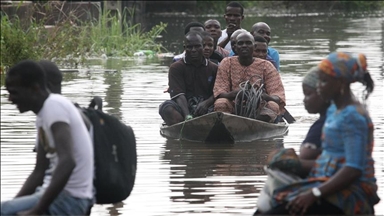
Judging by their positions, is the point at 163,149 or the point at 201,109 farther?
the point at 201,109

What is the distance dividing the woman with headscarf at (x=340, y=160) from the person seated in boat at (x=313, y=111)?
6.8 inches

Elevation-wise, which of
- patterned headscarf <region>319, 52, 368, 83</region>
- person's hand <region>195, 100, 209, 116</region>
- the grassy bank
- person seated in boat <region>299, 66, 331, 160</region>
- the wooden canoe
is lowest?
the grassy bank

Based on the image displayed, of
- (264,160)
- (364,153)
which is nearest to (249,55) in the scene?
(264,160)

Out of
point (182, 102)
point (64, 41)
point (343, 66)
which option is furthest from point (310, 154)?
point (64, 41)

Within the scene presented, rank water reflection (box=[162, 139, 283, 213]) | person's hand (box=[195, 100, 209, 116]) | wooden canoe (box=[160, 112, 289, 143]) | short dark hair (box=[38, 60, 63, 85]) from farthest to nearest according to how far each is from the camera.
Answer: person's hand (box=[195, 100, 209, 116]), wooden canoe (box=[160, 112, 289, 143]), water reflection (box=[162, 139, 283, 213]), short dark hair (box=[38, 60, 63, 85])

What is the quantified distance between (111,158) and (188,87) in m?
6.41

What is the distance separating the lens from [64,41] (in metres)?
20.7

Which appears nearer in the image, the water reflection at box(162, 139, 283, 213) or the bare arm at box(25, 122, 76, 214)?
the bare arm at box(25, 122, 76, 214)

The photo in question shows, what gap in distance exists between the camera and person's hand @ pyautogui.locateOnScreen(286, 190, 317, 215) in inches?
203

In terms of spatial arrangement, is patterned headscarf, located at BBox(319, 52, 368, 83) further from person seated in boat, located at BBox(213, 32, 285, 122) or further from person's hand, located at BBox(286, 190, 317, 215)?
person seated in boat, located at BBox(213, 32, 285, 122)

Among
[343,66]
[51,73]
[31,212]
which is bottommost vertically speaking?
[31,212]

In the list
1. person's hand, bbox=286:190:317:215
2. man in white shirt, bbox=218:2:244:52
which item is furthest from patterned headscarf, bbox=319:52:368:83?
man in white shirt, bbox=218:2:244:52

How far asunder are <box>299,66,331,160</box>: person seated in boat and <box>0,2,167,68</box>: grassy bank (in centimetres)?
1201

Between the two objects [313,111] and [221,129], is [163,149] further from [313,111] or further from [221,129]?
[313,111]
